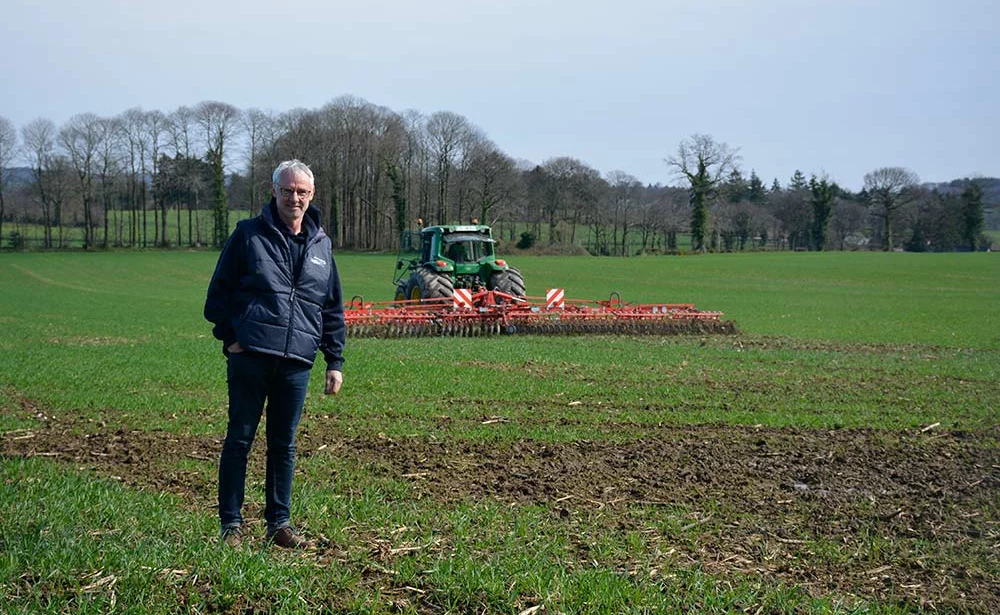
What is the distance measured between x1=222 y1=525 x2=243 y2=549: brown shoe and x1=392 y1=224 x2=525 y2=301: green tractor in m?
15.3

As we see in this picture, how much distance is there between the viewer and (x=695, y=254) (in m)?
73.6

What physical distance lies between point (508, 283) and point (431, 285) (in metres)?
1.79

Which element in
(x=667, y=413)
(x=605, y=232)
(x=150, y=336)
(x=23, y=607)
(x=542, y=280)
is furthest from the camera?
(x=605, y=232)

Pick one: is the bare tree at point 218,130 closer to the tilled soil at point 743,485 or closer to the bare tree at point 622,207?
the bare tree at point 622,207

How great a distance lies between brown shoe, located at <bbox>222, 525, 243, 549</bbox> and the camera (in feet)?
13.9

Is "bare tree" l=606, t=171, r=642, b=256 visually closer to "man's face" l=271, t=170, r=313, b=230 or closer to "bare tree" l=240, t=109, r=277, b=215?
"bare tree" l=240, t=109, r=277, b=215

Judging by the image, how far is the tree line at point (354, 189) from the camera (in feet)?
222

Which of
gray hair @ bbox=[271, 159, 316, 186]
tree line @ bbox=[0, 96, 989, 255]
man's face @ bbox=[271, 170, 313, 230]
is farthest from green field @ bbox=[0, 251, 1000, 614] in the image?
tree line @ bbox=[0, 96, 989, 255]

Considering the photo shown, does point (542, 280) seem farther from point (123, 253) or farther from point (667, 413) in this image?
point (667, 413)

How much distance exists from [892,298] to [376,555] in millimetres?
34730

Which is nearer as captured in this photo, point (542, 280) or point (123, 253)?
point (542, 280)

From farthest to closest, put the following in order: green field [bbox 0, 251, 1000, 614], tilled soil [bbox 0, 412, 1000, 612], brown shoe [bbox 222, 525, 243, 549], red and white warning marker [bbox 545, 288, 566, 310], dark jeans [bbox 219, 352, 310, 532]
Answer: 1. red and white warning marker [bbox 545, 288, 566, 310]
2. tilled soil [bbox 0, 412, 1000, 612]
3. dark jeans [bbox 219, 352, 310, 532]
4. brown shoe [bbox 222, 525, 243, 549]
5. green field [bbox 0, 251, 1000, 614]

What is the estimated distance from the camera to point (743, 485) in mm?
6285

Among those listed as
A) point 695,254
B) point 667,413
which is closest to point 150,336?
point 667,413
